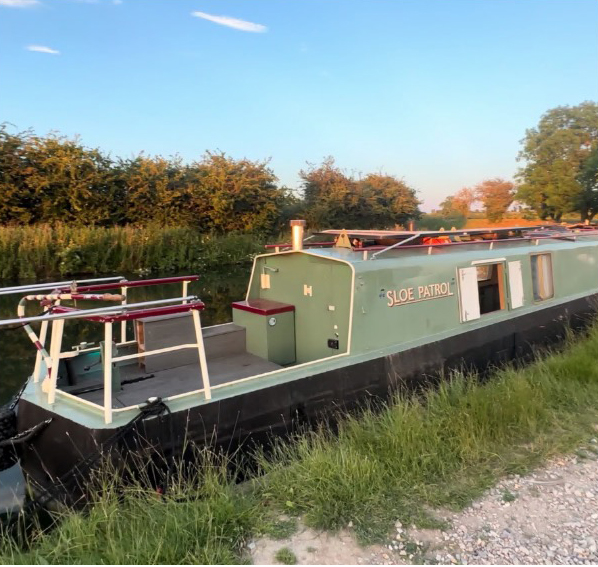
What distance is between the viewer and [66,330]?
35.2ft

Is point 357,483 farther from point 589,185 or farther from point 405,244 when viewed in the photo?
point 589,185

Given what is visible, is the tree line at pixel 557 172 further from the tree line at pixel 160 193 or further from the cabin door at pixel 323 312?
the cabin door at pixel 323 312

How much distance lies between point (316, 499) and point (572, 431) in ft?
8.07

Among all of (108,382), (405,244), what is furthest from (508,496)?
(405,244)

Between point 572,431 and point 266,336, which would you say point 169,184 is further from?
point 572,431

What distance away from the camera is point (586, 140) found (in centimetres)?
3762

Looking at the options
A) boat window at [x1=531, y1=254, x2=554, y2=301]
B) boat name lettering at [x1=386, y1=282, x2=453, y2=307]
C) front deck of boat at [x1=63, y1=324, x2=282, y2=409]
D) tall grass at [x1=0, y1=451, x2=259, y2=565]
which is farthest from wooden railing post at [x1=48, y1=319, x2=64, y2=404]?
boat window at [x1=531, y1=254, x2=554, y2=301]

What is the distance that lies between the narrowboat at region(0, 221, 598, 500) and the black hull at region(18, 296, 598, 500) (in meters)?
0.01

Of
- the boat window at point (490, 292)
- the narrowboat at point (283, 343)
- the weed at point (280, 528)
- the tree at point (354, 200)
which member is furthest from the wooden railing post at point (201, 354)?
the tree at point (354, 200)

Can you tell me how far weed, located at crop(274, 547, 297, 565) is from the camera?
291 centimetres

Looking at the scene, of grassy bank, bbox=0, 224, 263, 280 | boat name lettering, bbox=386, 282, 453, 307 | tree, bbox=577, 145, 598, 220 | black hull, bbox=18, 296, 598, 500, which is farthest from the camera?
tree, bbox=577, 145, 598, 220

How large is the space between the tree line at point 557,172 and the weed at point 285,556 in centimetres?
3744

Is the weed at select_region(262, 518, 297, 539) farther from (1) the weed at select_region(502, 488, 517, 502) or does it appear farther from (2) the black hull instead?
(1) the weed at select_region(502, 488, 517, 502)

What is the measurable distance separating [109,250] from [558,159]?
3275 centimetres
